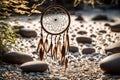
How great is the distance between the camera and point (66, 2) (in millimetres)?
15219

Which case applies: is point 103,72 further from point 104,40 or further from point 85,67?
point 104,40

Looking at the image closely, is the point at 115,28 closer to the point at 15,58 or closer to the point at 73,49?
the point at 73,49

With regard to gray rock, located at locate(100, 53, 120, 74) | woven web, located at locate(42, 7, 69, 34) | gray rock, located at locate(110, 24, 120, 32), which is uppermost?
woven web, located at locate(42, 7, 69, 34)

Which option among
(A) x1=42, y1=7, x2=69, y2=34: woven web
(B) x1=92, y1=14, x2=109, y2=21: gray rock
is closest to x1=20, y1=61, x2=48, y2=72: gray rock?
(A) x1=42, y1=7, x2=69, y2=34: woven web

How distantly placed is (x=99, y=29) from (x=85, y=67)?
13.7ft

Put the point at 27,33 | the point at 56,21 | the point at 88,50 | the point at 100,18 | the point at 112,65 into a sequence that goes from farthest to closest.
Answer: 1. the point at 100,18
2. the point at 27,33
3. the point at 88,50
4. the point at 112,65
5. the point at 56,21

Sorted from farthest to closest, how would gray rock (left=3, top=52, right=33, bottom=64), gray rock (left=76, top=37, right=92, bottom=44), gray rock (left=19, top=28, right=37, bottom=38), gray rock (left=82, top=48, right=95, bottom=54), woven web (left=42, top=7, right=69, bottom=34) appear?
gray rock (left=19, top=28, right=37, bottom=38) < gray rock (left=76, top=37, right=92, bottom=44) < gray rock (left=82, top=48, right=95, bottom=54) < gray rock (left=3, top=52, right=33, bottom=64) < woven web (left=42, top=7, right=69, bottom=34)

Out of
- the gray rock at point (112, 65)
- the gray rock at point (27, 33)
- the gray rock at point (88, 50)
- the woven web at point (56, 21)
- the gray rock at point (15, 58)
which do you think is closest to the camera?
the woven web at point (56, 21)

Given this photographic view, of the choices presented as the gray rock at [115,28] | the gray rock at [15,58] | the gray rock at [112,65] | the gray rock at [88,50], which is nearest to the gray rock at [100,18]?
the gray rock at [115,28]

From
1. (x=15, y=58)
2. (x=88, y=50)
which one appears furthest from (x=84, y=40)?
(x=15, y=58)

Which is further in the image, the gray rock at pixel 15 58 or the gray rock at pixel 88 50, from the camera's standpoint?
the gray rock at pixel 88 50

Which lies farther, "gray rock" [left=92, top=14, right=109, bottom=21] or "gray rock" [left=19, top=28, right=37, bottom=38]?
"gray rock" [left=92, top=14, right=109, bottom=21]

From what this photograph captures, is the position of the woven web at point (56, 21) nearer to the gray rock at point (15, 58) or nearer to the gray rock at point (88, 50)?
the gray rock at point (15, 58)

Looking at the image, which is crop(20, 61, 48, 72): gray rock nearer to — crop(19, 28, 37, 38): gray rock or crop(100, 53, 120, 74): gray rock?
crop(100, 53, 120, 74): gray rock
